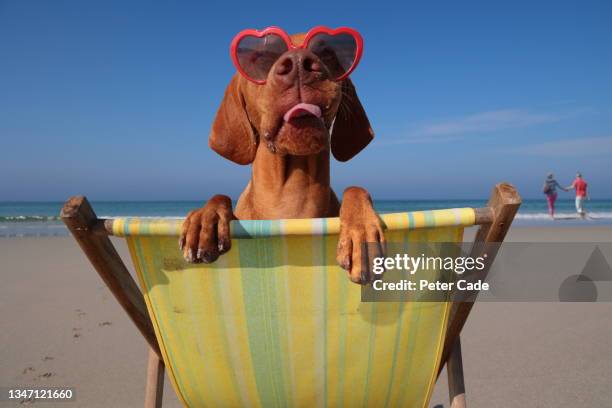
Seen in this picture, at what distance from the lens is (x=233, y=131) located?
7.89 feet

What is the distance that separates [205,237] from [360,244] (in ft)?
1.50

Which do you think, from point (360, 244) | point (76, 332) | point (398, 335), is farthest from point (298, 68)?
point (76, 332)

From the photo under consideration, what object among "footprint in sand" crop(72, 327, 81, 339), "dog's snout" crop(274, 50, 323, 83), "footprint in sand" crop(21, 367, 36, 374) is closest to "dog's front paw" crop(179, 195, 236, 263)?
"dog's snout" crop(274, 50, 323, 83)

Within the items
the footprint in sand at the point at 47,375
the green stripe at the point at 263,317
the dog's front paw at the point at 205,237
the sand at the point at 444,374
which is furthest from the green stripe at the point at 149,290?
the footprint in sand at the point at 47,375

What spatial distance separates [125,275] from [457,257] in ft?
3.73

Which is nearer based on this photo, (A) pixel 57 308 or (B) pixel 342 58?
(B) pixel 342 58

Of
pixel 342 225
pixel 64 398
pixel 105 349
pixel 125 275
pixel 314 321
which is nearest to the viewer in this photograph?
pixel 342 225

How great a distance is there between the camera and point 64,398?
275cm

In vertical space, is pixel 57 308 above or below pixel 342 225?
above

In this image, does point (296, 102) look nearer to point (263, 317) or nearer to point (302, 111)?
point (302, 111)

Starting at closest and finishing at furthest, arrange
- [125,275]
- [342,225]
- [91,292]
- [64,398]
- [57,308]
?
1. [342,225]
2. [125,275]
3. [64,398]
4. [57,308]
5. [91,292]

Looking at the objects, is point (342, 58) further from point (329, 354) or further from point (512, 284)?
point (512, 284)

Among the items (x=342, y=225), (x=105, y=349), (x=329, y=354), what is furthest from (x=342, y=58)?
(x=105, y=349)

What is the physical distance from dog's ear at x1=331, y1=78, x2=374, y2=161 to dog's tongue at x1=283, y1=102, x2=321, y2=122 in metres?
0.61
